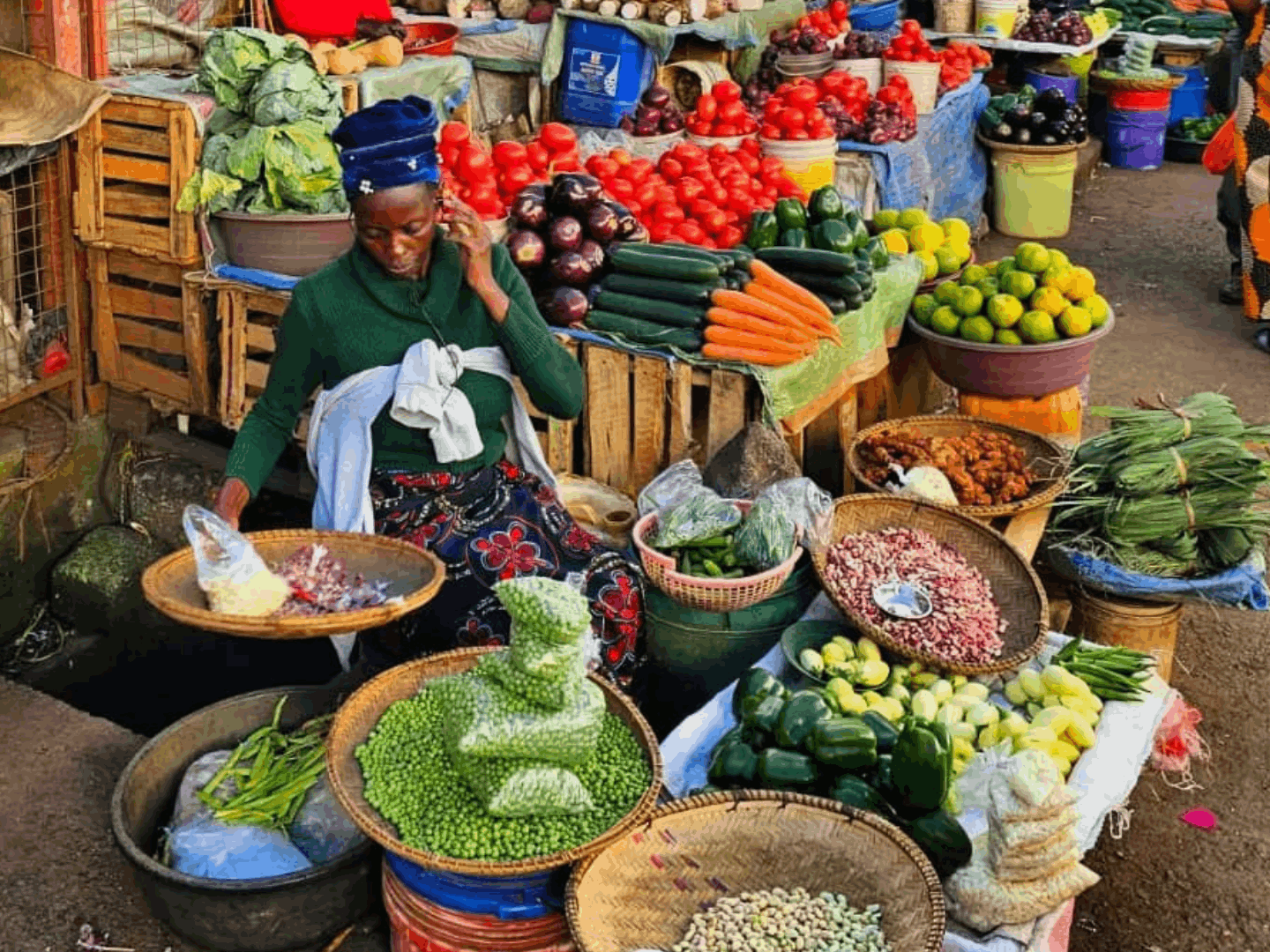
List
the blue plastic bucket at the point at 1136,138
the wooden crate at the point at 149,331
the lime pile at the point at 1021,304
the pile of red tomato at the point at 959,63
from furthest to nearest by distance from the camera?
the blue plastic bucket at the point at 1136,138, the pile of red tomato at the point at 959,63, the wooden crate at the point at 149,331, the lime pile at the point at 1021,304

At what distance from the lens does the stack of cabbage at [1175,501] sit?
423 cm

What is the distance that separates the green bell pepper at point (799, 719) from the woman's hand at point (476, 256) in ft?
3.89

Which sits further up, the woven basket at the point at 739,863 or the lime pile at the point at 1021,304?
the lime pile at the point at 1021,304

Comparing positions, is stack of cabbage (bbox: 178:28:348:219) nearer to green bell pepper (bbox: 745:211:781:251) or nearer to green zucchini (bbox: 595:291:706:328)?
green zucchini (bbox: 595:291:706:328)

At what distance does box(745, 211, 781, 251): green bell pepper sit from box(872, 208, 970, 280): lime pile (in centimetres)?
50

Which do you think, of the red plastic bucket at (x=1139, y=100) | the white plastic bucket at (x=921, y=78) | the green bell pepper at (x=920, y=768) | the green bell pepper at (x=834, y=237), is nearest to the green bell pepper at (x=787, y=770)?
the green bell pepper at (x=920, y=768)

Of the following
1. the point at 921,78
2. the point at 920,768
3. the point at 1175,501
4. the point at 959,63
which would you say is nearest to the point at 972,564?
the point at 1175,501

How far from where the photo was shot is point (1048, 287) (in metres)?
4.99

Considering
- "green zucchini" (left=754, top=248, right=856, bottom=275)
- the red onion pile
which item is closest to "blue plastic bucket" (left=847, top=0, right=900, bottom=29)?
"green zucchini" (left=754, top=248, right=856, bottom=275)

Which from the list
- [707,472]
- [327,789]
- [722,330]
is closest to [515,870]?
[327,789]

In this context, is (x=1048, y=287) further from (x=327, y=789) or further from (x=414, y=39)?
(x=414, y=39)

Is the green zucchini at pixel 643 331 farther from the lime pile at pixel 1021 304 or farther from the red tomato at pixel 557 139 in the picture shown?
the red tomato at pixel 557 139

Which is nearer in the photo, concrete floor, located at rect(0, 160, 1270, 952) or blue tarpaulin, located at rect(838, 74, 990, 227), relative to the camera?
concrete floor, located at rect(0, 160, 1270, 952)

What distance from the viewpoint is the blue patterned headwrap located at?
3170 mm
